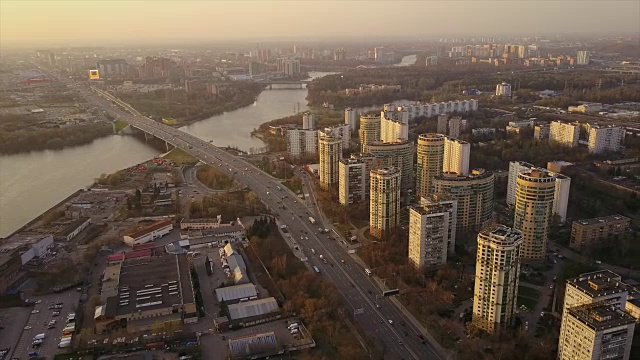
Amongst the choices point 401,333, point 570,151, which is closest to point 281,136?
point 570,151

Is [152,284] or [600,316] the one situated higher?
[600,316]

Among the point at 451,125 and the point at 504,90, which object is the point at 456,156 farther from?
the point at 504,90

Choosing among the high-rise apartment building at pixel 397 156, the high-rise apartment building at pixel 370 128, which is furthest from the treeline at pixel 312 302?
the high-rise apartment building at pixel 370 128

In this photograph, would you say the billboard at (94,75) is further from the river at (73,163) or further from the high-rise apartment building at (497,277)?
the high-rise apartment building at (497,277)

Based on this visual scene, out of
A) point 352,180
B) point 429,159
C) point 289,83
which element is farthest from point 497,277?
point 289,83

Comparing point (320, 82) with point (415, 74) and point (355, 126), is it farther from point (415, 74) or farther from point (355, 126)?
point (355, 126)

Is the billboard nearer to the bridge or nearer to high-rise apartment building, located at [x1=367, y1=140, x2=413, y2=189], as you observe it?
the bridge
